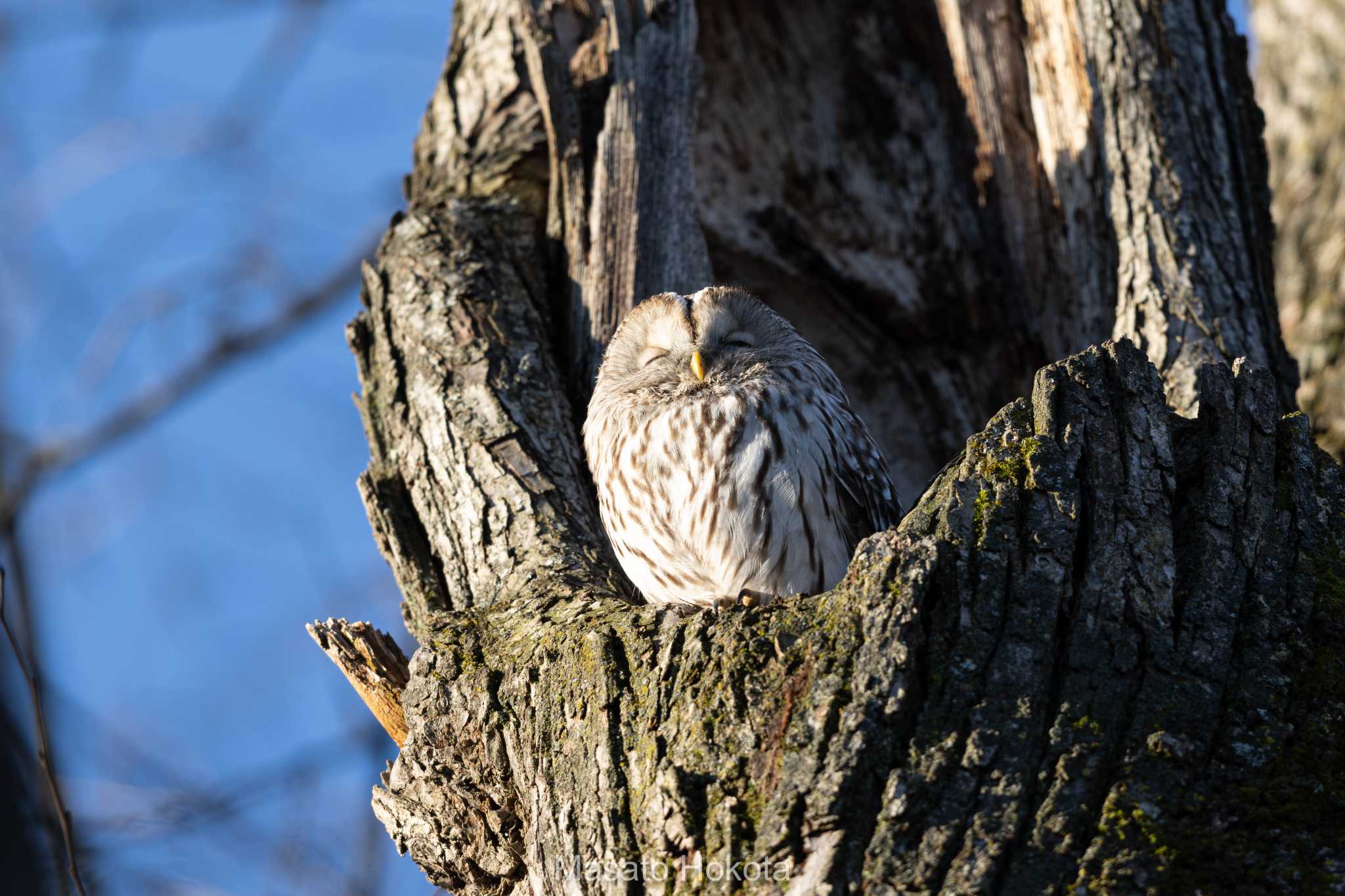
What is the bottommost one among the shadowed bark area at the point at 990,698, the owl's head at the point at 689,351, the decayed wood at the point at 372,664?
the shadowed bark area at the point at 990,698

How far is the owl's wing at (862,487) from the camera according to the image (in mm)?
3871

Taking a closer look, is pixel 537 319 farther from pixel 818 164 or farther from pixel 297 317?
pixel 297 317

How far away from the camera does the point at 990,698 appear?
7.84ft

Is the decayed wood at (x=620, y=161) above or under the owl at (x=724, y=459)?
above

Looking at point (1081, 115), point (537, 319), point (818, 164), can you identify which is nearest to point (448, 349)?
point (537, 319)

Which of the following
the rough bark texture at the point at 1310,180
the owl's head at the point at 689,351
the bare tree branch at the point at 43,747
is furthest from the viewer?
the rough bark texture at the point at 1310,180

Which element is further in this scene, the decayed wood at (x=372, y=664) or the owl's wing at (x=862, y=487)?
the owl's wing at (x=862, y=487)

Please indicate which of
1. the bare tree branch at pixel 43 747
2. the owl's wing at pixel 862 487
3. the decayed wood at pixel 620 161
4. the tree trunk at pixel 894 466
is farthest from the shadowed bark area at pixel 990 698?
the decayed wood at pixel 620 161

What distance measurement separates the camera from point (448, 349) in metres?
4.02

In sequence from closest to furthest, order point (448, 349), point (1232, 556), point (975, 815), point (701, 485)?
point (975, 815) → point (1232, 556) → point (701, 485) → point (448, 349)

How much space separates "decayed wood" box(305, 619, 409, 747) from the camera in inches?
132

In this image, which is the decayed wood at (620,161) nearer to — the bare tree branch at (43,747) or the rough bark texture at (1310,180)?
the bare tree branch at (43,747)

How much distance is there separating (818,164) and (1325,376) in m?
2.25

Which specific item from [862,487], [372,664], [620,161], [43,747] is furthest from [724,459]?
[43,747]
